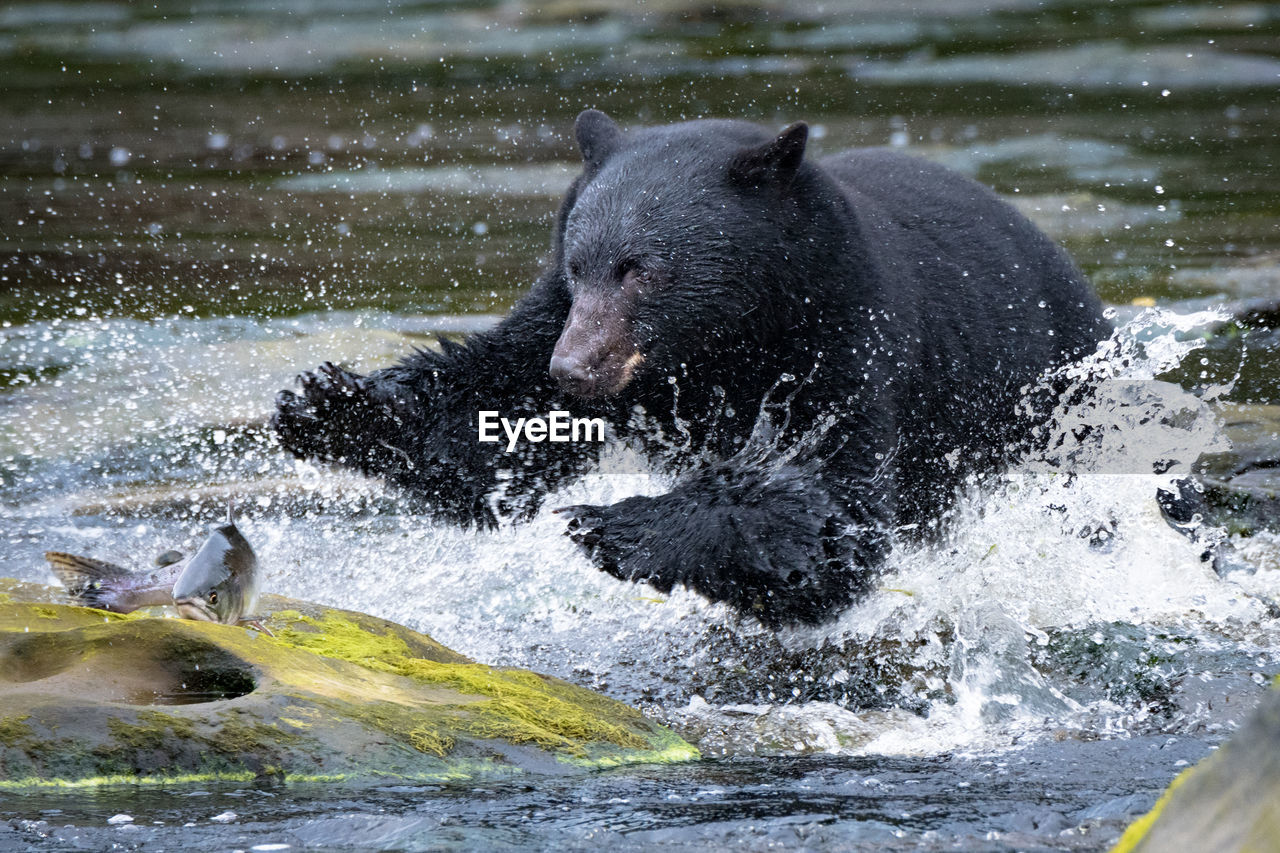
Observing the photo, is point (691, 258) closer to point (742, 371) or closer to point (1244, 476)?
point (742, 371)

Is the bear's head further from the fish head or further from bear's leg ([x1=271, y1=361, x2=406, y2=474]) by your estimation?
the fish head

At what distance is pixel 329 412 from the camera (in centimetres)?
496

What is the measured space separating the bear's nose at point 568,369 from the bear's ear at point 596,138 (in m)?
0.92

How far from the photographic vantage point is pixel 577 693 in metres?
3.75

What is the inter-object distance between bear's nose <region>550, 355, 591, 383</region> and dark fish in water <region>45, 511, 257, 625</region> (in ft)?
3.19

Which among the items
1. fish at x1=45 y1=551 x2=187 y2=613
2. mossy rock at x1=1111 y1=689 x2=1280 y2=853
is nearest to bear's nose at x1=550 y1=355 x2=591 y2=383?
fish at x1=45 y1=551 x2=187 y2=613

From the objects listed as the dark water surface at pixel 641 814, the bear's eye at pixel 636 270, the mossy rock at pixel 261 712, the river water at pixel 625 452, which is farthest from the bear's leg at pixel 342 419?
the dark water surface at pixel 641 814

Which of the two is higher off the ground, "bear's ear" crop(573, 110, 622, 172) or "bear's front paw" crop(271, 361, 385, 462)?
"bear's ear" crop(573, 110, 622, 172)

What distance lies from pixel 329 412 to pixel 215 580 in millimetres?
1247

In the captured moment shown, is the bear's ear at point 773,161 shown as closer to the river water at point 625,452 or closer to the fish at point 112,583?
the river water at point 625,452

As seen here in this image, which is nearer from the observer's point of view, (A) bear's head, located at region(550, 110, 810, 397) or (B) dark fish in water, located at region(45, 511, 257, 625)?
(B) dark fish in water, located at region(45, 511, 257, 625)

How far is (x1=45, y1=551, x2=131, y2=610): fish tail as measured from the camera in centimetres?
419

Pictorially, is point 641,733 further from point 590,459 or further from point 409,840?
point 590,459

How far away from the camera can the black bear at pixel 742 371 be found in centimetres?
423
